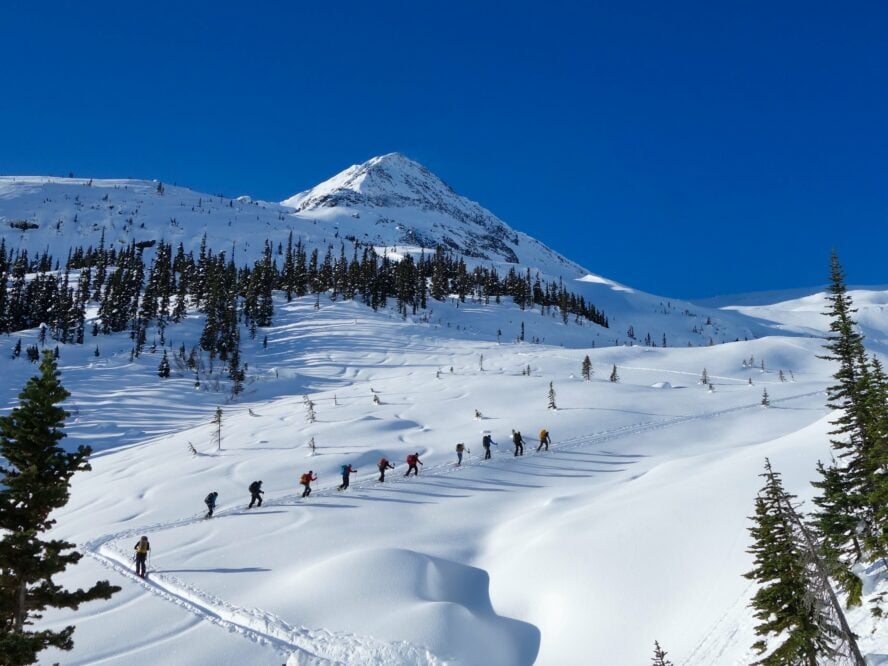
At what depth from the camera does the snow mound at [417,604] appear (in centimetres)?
1266

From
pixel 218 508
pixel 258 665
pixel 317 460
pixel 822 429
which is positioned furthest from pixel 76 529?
pixel 822 429

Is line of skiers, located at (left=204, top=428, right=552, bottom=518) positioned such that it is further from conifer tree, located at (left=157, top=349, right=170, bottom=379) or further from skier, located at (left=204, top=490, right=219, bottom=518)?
conifer tree, located at (left=157, top=349, right=170, bottom=379)

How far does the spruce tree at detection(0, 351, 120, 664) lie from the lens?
7.96 metres

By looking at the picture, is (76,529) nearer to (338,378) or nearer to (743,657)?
(743,657)

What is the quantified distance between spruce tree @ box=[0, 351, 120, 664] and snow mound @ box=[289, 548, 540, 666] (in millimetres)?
6243

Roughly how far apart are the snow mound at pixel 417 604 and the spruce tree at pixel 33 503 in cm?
624

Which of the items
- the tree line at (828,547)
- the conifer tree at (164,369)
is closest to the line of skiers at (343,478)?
the tree line at (828,547)

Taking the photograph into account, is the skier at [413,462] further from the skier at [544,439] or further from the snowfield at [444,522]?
the skier at [544,439]

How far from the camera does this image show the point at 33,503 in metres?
8.20

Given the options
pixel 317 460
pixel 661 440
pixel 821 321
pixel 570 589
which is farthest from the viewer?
pixel 821 321

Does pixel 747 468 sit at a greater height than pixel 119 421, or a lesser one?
greater

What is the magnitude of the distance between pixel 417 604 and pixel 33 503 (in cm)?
872

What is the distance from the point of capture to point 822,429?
2122 cm

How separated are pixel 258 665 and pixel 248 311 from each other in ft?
242
